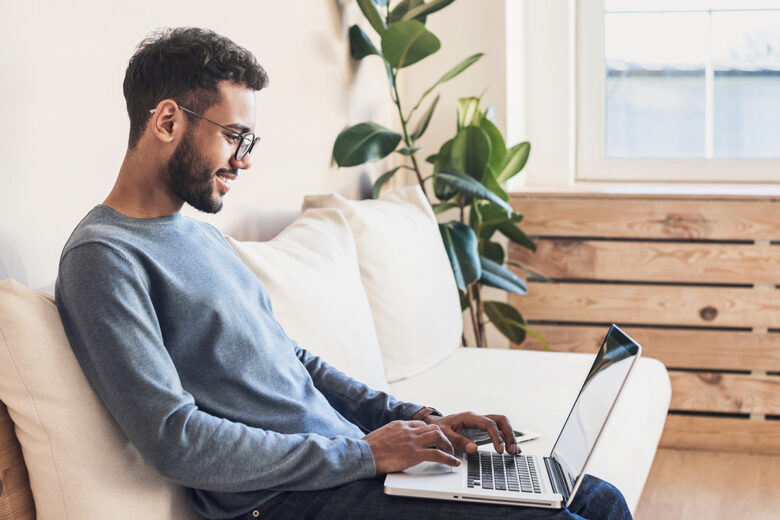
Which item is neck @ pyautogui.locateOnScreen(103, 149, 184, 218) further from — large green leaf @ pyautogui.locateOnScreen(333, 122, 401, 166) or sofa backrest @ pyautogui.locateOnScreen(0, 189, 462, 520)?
large green leaf @ pyautogui.locateOnScreen(333, 122, 401, 166)

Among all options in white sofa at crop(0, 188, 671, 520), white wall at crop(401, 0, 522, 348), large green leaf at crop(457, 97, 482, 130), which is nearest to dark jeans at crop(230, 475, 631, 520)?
white sofa at crop(0, 188, 671, 520)

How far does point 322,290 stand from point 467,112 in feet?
3.72

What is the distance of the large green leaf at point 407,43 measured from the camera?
2270 millimetres

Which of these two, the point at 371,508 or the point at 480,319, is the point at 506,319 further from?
the point at 371,508

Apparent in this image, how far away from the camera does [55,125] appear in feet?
4.14

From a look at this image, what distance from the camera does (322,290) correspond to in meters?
1.67

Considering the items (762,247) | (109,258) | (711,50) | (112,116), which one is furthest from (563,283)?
(109,258)

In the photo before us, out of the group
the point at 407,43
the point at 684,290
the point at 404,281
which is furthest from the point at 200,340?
the point at 684,290

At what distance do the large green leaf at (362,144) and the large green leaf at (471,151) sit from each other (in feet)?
0.54

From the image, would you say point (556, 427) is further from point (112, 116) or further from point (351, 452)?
point (112, 116)

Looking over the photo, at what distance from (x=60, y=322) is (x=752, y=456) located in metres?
2.26

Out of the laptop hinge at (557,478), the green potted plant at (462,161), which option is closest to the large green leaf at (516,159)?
the green potted plant at (462,161)

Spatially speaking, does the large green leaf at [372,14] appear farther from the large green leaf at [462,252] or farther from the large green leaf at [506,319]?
the large green leaf at [506,319]

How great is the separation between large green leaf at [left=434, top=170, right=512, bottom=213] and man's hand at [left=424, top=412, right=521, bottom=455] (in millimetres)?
994
